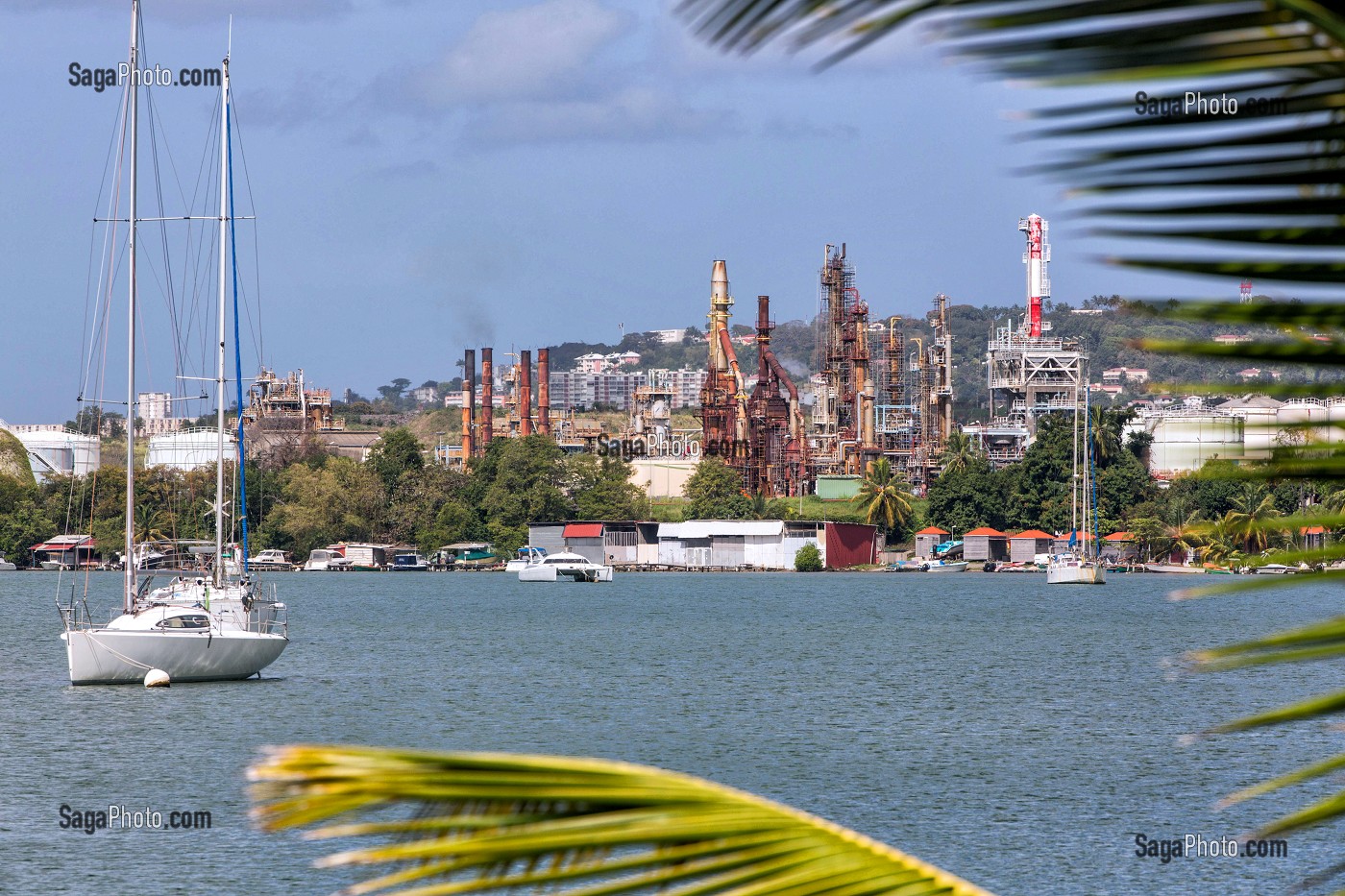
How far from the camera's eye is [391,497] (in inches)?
5418

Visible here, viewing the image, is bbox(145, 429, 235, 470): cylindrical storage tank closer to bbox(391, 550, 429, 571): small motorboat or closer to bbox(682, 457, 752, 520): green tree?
bbox(391, 550, 429, 571): small motorboat

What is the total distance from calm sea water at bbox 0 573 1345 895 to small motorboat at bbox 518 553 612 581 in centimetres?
4261

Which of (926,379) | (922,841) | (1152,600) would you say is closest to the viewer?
(922,841)

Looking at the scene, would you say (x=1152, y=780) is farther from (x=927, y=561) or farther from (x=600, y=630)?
(x=927, y=561)

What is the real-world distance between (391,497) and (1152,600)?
215 ft

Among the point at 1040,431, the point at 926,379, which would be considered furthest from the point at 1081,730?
the point at 926,379

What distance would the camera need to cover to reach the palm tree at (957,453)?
5364 inches

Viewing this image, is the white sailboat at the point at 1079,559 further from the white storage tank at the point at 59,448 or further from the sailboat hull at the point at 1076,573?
the white storage tank at the point at 59,448

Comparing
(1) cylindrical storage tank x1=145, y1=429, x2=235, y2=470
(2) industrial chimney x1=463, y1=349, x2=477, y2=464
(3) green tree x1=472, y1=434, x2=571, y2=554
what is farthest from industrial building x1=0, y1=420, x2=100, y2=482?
(3) green tree x1=472, y1=434, x2=571, y2=554

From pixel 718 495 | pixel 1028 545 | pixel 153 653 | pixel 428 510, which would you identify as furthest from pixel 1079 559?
pixel 153 653

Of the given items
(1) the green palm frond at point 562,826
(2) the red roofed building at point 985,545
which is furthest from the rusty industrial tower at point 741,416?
(1) the green palm frond at point 562,826

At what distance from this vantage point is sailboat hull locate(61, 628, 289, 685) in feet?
121

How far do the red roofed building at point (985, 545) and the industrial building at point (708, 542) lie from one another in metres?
7.69

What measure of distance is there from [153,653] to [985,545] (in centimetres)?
10142
